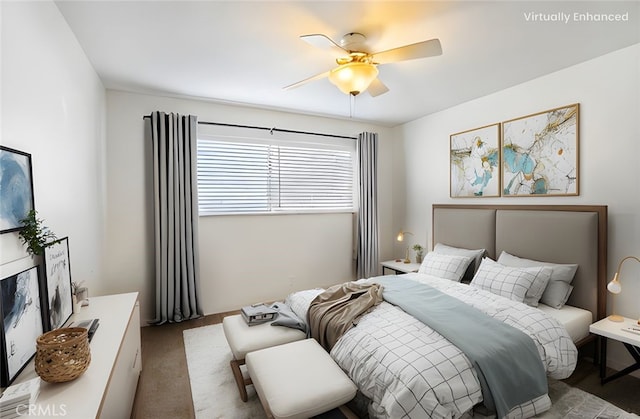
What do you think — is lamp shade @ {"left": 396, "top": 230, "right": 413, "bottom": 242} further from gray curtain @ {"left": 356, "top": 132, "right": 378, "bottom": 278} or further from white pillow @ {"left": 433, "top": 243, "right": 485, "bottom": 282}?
white pillow @ {"left": 433, "top": 243, "right": 485, "bottom": 282}

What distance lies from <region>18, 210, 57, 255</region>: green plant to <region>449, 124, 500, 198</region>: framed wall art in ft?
12.8

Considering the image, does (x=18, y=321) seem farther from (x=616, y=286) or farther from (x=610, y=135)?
(x=610, y=135)

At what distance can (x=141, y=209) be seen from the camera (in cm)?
338

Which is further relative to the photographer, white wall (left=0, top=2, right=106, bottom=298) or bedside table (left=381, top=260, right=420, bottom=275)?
bedside table (left=381, top=260, right=420, bottom=275)

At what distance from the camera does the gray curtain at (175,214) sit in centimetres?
331

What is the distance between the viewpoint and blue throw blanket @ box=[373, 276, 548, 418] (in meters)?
1.72

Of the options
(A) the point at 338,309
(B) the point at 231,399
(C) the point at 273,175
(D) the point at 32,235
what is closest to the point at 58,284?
(D) the point at 32,235

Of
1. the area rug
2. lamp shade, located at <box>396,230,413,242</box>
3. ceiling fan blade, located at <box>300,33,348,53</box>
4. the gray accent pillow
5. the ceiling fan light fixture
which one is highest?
ceiling fan blade, located at <box>300,33,348,53</box>

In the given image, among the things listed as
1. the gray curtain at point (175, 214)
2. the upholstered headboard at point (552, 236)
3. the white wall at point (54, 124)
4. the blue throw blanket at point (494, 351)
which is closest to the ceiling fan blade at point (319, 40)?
the white wall at point (54, 124)

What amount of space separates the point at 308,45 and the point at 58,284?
2.26 meters

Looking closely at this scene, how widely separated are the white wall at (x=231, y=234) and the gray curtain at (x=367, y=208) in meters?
0.20

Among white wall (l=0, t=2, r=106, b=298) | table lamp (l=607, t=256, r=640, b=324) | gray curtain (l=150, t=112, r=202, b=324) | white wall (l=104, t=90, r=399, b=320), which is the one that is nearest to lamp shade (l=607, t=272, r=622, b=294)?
table lamp (l=607, t=256, r=640, b=324)

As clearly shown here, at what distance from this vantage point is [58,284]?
1.68m

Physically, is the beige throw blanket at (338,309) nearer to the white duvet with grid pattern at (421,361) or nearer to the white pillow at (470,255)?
the white duvet with grid pattern at (421,361)
